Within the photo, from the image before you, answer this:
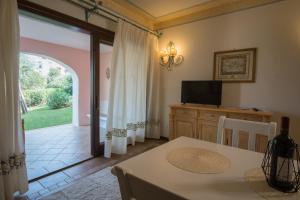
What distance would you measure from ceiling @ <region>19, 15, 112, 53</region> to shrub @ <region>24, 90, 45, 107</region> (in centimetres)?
365

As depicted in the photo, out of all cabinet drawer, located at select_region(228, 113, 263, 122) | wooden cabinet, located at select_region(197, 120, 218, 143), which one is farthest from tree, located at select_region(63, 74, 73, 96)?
cabinet drawer, located at select_region(228, 113, 263, 122)

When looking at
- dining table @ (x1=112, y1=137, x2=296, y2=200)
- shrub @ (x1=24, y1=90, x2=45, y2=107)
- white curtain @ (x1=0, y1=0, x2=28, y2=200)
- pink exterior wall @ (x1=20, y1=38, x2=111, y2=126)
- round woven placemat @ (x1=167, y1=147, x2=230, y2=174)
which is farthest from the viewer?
shrub @ (x1=24, y1=90, x2=45, y2=107)

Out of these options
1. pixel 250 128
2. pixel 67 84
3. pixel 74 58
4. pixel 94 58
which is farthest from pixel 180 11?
pixel 67 84

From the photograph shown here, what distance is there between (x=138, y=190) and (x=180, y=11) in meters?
3.36

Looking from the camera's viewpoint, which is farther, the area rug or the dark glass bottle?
the area rug

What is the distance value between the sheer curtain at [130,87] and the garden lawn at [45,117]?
10.4 ft

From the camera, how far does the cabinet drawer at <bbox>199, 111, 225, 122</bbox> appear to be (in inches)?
109

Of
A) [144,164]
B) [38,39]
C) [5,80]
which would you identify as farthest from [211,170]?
[38,39]

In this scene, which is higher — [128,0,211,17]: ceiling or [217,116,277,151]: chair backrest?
[128,0,211,17]: ceiling

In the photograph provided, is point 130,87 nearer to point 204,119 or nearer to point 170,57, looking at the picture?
point 170,57

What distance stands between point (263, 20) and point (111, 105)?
109 inches

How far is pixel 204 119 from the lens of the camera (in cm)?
290

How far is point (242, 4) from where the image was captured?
9.16 feet

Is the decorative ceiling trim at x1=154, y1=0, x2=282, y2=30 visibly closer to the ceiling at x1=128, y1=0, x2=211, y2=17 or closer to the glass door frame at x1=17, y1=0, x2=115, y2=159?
the ceiling at x1=128, y1=0, x2=211, y2=17
